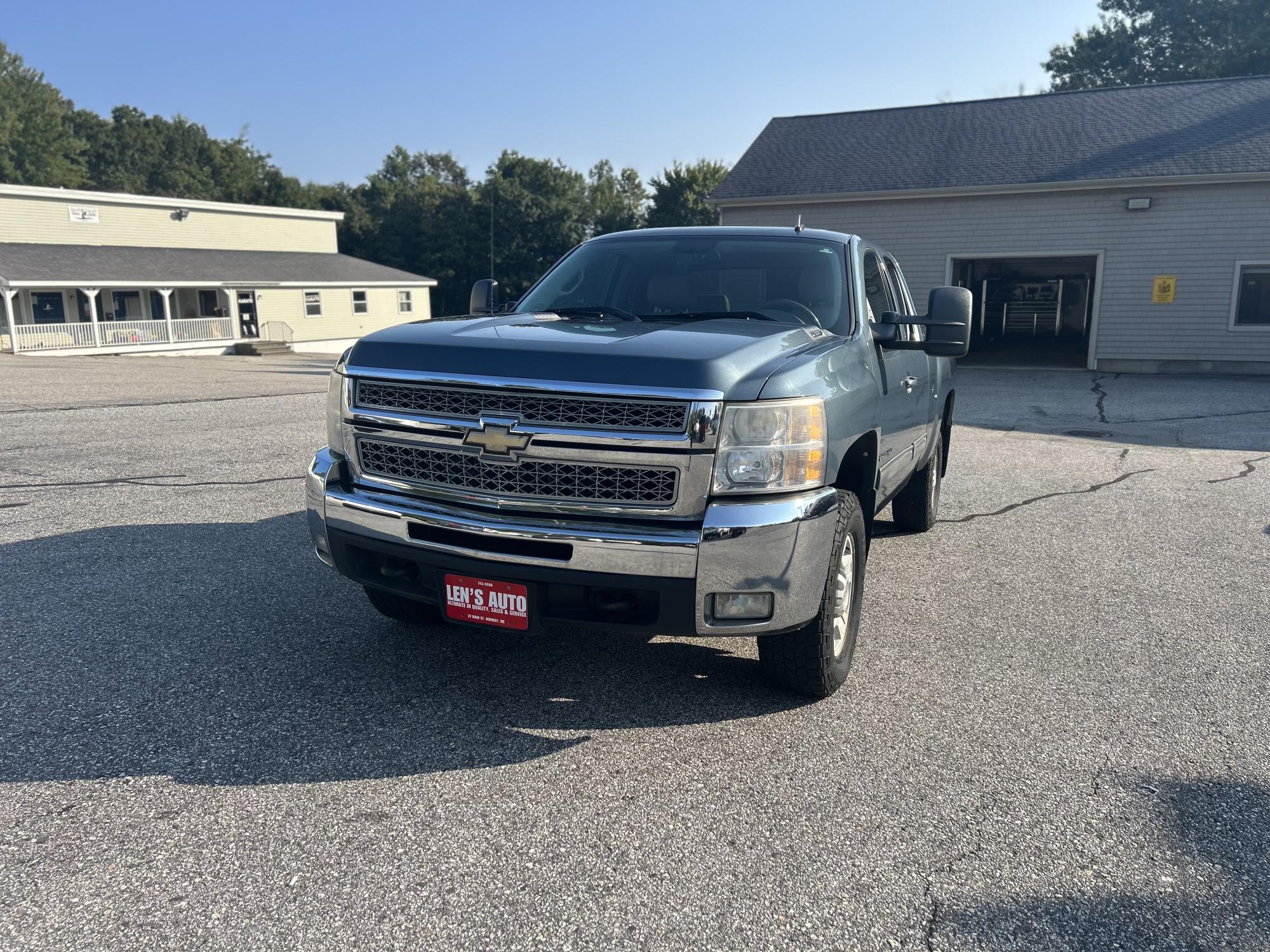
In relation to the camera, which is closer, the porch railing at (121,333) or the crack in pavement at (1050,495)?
the crack in pavement at (1050,495)

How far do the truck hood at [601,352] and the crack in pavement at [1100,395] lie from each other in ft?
37.2

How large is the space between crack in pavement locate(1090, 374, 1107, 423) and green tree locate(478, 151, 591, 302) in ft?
146

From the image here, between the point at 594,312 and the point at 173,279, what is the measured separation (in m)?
34.8

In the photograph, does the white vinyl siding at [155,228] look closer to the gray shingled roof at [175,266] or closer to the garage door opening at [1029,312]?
the gray shingled roof at [175,266]

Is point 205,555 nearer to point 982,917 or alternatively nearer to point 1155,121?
point 982,917

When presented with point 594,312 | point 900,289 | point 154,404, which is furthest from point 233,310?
point 594,312

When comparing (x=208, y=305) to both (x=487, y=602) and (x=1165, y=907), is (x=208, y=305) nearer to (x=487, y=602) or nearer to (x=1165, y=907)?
(x=487, y=602)

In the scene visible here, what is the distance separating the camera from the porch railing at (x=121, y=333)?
99.4 feet

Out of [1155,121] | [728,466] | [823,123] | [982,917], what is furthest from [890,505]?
[823,123]

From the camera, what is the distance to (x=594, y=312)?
184 inches

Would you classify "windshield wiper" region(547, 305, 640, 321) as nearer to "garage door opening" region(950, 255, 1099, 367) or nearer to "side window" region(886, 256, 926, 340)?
"side window" region(886, 256, 926, 340)

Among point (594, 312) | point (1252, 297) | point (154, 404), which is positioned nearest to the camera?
point (594, 312)

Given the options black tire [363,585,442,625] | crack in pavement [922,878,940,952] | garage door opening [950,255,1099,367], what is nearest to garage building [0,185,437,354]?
garage door opening [950,255,1099,367]

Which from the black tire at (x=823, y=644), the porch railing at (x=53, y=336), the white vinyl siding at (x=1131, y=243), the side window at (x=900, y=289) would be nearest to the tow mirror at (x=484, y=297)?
the side window at (x=900, y=289)
